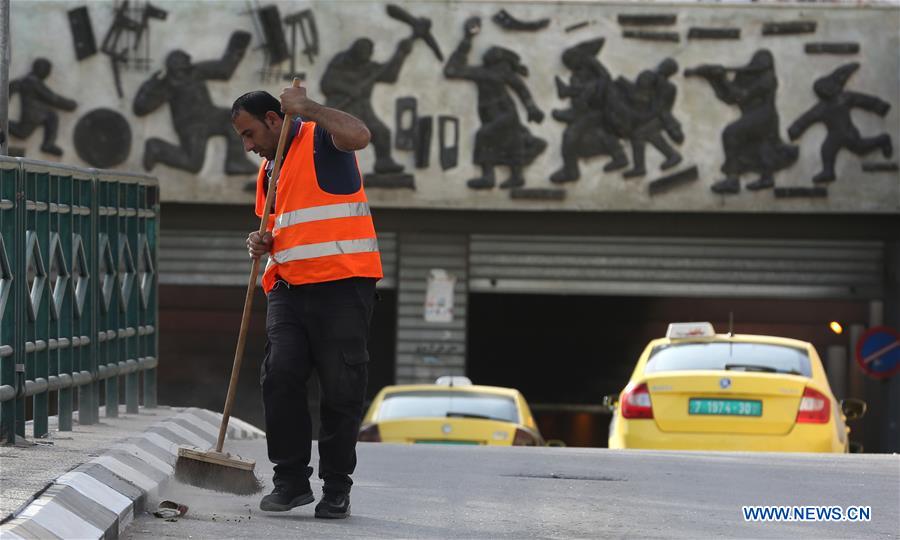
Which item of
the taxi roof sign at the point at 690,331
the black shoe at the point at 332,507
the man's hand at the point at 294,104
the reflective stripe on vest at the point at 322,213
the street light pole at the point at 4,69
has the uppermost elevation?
the street light pole at the point at 4,69

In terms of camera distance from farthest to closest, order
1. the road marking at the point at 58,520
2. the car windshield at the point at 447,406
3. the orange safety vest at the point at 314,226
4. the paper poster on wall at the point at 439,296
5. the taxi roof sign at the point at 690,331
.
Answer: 1. the paper poster on wall at the point at 439,296
2. the car windshield at the point at 447,406
3. the taxi roof sign at the point at 690,331
4. the orange safety vest at the point at 314,226
5. the road marking at the point at 58,520

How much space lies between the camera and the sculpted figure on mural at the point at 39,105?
75.8ft

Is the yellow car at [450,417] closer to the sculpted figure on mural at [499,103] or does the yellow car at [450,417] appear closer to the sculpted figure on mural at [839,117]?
the sculpted figure on mural at [499,103]

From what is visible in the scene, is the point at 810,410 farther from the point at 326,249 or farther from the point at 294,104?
the point at 294,104

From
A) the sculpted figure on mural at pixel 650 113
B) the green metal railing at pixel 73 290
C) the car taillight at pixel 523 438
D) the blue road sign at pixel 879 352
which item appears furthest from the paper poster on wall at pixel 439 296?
the green metal railing at pixel 73 290

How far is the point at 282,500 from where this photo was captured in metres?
7.02

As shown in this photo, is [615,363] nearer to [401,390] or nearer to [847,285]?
[847,285]

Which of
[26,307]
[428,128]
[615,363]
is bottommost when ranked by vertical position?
[615,363]

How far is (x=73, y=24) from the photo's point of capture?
76.4 ft

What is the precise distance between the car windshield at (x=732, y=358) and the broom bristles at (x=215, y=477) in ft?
19.8

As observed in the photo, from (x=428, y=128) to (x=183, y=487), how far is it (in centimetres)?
1588

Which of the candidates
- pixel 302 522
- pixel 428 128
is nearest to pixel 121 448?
pixel 302 522

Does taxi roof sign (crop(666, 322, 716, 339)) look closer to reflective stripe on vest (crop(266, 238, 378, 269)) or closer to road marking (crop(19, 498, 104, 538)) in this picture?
reflective stripe on vest (crop(266, 238, 378, 269))

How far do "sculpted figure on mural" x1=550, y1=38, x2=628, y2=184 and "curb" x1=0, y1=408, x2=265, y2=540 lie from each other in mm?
14287
